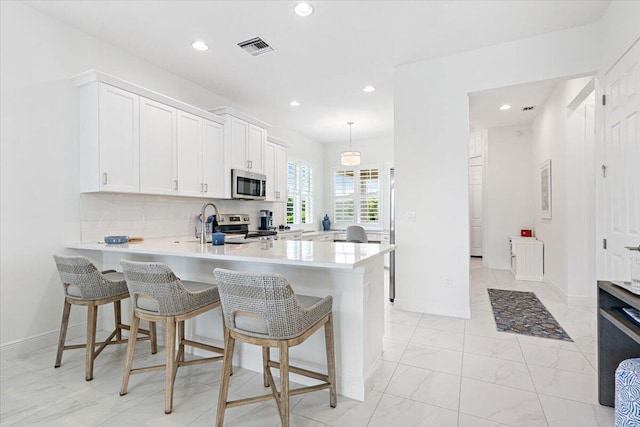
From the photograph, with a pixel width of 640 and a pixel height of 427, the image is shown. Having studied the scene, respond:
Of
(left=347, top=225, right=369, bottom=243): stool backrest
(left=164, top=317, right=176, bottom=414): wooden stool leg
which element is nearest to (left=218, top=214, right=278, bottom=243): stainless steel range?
(left=347, top=225, right=369, bottom=243): stool backrest

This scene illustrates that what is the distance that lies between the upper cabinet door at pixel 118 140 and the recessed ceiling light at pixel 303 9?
1.86 metres

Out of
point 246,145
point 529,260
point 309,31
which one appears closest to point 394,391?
point 309,31

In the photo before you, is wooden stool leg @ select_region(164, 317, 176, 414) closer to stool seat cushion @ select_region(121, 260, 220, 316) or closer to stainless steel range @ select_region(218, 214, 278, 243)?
stool seat cushion @ select_region(121, 260, 220, 316)

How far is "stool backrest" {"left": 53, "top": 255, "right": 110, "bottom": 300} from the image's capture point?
2.23m

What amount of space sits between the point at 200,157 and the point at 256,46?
1.51 metres

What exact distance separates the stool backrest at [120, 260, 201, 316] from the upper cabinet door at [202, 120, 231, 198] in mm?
2199

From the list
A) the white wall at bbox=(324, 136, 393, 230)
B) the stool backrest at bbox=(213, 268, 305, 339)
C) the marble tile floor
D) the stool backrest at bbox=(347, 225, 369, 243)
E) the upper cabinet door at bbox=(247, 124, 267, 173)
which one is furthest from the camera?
the white wall at bbox=(324, 136, 393, 230)

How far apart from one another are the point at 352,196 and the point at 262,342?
638 centimetres

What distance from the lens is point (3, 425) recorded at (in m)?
1.76

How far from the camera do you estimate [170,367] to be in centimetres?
188

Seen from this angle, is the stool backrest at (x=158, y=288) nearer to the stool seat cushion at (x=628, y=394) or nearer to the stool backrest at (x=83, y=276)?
the stool backrest at (x=83, y=276)

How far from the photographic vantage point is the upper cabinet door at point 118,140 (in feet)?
9.64

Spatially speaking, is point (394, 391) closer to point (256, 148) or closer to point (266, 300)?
point (266, 300)

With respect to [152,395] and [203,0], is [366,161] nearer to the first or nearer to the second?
[203,0]
